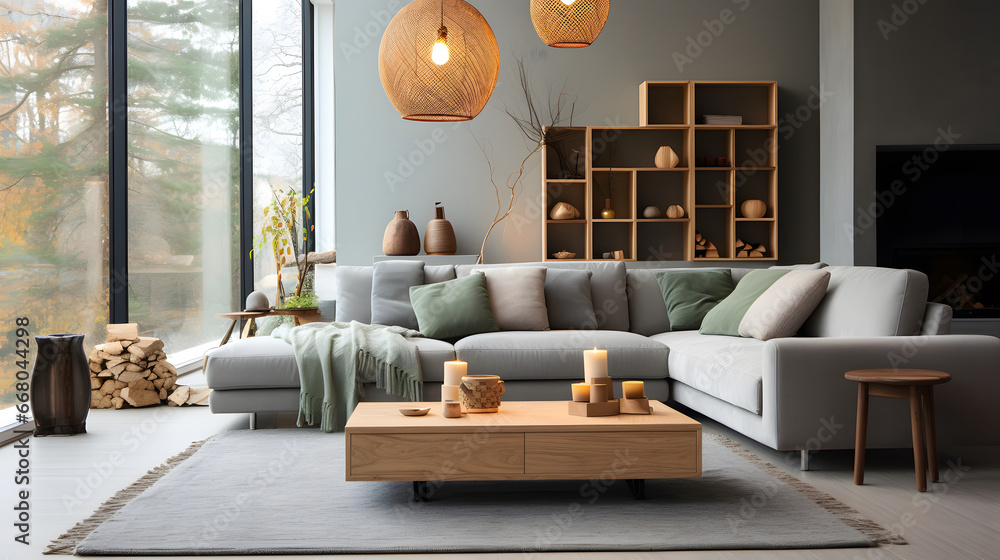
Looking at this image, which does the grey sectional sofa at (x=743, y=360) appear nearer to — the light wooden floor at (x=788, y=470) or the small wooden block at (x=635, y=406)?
the light wooden floor at (x=788, y=470)

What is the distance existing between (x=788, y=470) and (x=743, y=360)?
0.51 m

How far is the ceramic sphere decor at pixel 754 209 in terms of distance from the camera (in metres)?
6.17

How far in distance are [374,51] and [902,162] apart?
4161mm

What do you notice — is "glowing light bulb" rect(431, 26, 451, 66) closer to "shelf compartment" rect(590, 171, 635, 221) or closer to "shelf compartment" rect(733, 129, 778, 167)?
"shelf compartment" rect(590, 171, 635, 221)

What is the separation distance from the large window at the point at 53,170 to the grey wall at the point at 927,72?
17.2 ft

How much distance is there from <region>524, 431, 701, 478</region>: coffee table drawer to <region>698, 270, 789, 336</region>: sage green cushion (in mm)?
1687

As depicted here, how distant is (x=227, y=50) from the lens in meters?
6.63

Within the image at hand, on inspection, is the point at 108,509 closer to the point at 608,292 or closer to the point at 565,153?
the point at 608,292

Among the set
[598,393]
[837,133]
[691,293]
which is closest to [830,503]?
[598,393]

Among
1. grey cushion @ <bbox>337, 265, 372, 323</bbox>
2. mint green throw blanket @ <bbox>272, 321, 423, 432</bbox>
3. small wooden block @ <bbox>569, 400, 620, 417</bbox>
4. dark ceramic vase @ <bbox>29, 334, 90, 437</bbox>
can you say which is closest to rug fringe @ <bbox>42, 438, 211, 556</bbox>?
mint green throw blanket @ <bbox>272, 321, 423, 432</bbox>

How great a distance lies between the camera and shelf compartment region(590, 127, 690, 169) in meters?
6.29

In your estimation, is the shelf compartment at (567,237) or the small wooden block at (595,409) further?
the shelf compartment at (567,237)

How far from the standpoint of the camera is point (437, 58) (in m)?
2.38

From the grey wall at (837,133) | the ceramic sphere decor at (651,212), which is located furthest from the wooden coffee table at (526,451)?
the grey wall at (837,133)
